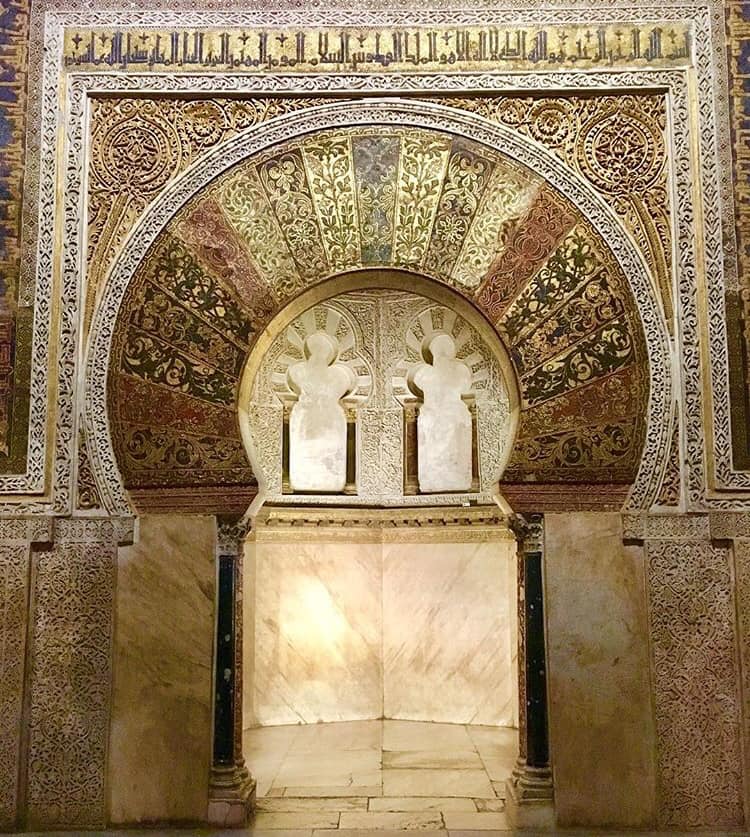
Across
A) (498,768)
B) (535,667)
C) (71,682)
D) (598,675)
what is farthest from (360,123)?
(498,768)

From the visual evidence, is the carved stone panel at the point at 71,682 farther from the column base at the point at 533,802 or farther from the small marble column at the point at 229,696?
the column base at the point at 533,802

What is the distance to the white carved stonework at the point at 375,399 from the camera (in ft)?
23.4

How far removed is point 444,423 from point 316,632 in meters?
1.82

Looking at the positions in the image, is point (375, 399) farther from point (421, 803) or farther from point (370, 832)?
point (370, 832)

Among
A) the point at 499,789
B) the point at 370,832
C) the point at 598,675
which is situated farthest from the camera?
the point at 499,789

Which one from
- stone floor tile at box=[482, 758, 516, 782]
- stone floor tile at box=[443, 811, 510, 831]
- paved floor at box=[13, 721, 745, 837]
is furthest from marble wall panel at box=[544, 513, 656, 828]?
stone floor tile at box=[482, 758, 516, 782]

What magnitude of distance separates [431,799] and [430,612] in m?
2.29

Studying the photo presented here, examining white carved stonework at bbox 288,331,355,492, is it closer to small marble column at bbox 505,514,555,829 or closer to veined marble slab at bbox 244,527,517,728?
veined marble slab at bbox 244,527,517,728

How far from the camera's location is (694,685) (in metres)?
4.36

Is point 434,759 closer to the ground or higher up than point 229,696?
closer to the ground

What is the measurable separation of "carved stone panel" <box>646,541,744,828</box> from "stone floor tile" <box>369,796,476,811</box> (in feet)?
3.17

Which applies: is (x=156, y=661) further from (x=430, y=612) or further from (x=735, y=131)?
(x=735, y=131)

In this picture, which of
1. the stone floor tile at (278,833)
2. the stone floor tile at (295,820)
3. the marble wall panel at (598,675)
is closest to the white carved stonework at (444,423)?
the marble wall panel at (598,675)

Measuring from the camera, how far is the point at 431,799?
486 centimetres
